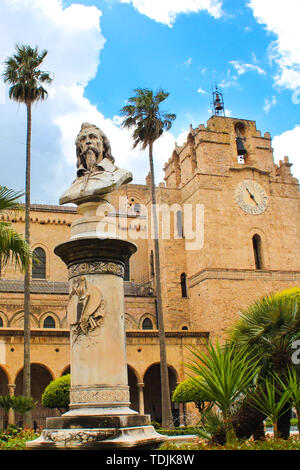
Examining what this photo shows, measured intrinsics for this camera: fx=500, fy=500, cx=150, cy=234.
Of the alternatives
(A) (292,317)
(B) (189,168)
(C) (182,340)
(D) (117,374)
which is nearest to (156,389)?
(C) (182,340)

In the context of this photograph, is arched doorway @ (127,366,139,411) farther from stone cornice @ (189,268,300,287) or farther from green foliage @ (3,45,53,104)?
green foliage @ (3,45,53,104)

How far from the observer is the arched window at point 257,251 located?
107 feet

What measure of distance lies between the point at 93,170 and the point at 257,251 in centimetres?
2581

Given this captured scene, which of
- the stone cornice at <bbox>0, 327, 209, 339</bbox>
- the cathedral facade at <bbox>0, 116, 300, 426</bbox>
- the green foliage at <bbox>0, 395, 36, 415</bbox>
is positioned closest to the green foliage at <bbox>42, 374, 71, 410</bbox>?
the stone cornice at <bbox>0, 327, 209, 339</bbox>

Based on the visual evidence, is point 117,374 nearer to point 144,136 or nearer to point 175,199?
point 144,136

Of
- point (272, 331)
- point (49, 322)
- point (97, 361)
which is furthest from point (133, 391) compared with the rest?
point (97, 361)

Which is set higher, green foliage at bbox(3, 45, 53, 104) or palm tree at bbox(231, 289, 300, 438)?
green foliage at bbox(3, 45, 53, 104)

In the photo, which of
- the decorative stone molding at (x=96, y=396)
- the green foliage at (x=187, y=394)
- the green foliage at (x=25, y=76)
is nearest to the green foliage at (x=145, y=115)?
the green foliage at (x=25, y=76)

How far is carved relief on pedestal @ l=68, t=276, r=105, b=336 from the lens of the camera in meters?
7.62

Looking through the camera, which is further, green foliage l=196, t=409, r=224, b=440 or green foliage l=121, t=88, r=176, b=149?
green foliage l=121, t=88, r=176, b=149

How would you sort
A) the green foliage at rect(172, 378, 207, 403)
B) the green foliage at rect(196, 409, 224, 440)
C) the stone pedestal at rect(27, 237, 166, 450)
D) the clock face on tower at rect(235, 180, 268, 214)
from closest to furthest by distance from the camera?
the stone pedestal at rect(27, 237, 166, 450), the green foliage at rect(196, 409, 224, 440), the green foliage at rect(172, 378, 207, 403), the clock face on tower at rect(235, 180, 268, 214)

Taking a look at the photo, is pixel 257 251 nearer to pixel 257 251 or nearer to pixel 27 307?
pixel 257 251

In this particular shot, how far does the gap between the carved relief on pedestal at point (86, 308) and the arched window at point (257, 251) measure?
85.6 ft

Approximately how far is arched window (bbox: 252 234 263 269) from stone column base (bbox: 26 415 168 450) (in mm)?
26363
